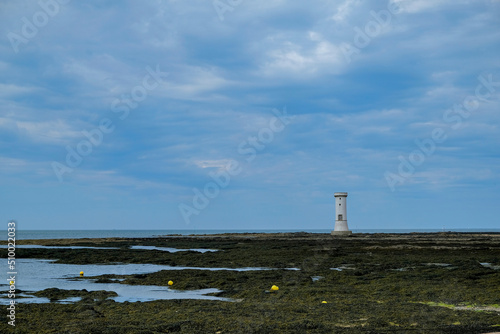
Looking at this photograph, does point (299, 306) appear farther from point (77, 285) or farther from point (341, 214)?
point (341, 214)

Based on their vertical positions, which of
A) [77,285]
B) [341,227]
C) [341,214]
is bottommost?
[77,285]

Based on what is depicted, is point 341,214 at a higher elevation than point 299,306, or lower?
higher

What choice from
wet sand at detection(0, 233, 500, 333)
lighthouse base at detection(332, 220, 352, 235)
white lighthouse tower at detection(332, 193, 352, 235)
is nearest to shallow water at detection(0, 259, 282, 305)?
wet sand at detection(0, 233, 500, 333)

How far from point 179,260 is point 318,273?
1227 cm

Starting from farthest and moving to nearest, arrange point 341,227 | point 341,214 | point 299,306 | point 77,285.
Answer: point 341,227 → point 341,214 → point 77,285 → point 299,306

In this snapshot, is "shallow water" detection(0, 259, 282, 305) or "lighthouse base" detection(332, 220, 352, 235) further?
"lighthouse base" detection(332, 220, 352, 235)

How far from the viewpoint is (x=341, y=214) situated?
6044 centimetres

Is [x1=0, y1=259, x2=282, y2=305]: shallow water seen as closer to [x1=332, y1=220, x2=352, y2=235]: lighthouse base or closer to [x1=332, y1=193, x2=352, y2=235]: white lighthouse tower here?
[x1=332, y1=193, x2=352, y2=235]: white lighthouse tower

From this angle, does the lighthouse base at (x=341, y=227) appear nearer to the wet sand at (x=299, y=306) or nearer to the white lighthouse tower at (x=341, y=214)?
the white lighthouse tower at (x=341, y=214)

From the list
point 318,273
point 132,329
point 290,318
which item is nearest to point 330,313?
point 290,318

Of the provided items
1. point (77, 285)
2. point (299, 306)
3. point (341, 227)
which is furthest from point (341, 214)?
point (299, 306)

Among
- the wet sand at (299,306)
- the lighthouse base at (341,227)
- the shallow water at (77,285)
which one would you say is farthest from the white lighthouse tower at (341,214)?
the wet sand at (299,306)

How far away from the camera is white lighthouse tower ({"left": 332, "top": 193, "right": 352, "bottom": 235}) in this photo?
59281 millimetres

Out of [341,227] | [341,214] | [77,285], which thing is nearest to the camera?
[77,285]
